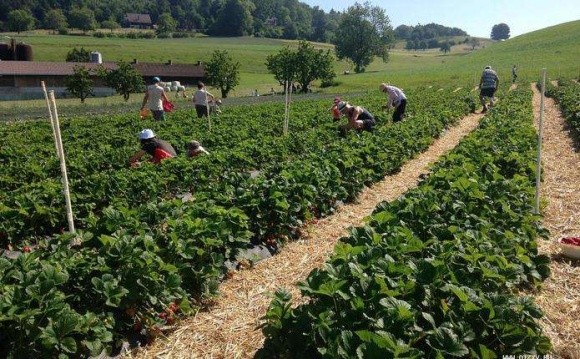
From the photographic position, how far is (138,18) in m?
142

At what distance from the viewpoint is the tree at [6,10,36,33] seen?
112800 mm

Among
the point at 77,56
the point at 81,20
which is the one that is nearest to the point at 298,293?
the point at 77,56

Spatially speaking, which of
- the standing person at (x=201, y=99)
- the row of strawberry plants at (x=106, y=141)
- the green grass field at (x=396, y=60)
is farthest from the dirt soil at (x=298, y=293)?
the green grass field at (x=396, y=60)

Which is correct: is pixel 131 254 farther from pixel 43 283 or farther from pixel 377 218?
pixel 377 218

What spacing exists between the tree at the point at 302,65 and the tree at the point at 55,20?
83.4 m

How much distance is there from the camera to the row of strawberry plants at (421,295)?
121 inches

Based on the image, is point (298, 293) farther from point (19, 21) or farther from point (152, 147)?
point (19, 21)

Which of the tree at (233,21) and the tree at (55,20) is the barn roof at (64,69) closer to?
the tree at (55,20)

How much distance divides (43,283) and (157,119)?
13.4 meters

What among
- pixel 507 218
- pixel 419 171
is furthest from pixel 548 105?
pixel 507 218

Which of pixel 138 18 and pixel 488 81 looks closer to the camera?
pixel 488 81

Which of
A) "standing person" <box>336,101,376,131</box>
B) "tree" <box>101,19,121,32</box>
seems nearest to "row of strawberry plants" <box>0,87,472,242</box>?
"standing person" <box>336,101,376,131</box>

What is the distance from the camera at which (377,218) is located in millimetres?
5148

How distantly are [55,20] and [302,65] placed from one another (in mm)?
90063
